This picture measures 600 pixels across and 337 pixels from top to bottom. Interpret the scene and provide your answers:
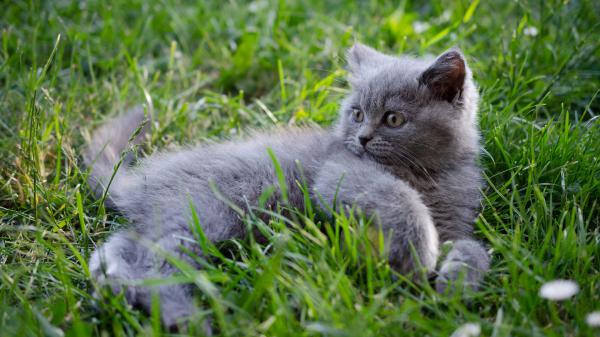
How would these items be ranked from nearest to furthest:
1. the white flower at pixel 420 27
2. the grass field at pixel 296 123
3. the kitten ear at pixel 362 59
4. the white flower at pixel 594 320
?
1. the white flower at pixel 594 320
2. the grass field at pixel 296 123
3. the kitten ear at pixel 362 59
4. the white flower at pixel 420 27

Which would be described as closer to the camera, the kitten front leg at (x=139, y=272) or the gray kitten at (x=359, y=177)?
the kitten front leg at (x=139, y=272)

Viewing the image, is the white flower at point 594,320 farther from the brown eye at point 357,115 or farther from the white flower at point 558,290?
the brown eye at point 357,115

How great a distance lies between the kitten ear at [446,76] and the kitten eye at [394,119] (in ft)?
0.52

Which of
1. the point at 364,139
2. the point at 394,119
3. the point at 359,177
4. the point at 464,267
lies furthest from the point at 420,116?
the point at 464,267

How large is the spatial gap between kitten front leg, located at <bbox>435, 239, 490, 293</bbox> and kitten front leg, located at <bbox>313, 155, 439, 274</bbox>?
50 mm

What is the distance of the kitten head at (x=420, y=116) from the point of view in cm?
213

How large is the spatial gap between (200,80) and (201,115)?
477 mm

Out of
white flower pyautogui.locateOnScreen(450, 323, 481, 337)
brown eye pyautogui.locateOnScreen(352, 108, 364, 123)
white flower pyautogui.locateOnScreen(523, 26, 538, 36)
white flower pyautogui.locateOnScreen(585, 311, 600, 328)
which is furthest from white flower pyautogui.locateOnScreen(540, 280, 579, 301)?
white flower pyautogui.locateOnScreen(523, 26, 538, 36)

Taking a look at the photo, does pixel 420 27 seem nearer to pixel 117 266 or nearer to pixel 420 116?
pixel 420 116

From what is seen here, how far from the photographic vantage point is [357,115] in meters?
2.34

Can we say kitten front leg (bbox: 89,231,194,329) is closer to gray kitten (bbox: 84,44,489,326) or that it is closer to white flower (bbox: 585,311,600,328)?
gray kitten (bbox: 84,44,489,326)

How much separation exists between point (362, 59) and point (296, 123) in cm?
54

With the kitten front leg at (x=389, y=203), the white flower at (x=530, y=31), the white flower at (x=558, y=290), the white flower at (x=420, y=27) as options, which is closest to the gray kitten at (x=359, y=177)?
the kitten front leg at (x=389, y=203)

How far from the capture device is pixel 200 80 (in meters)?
3.37
